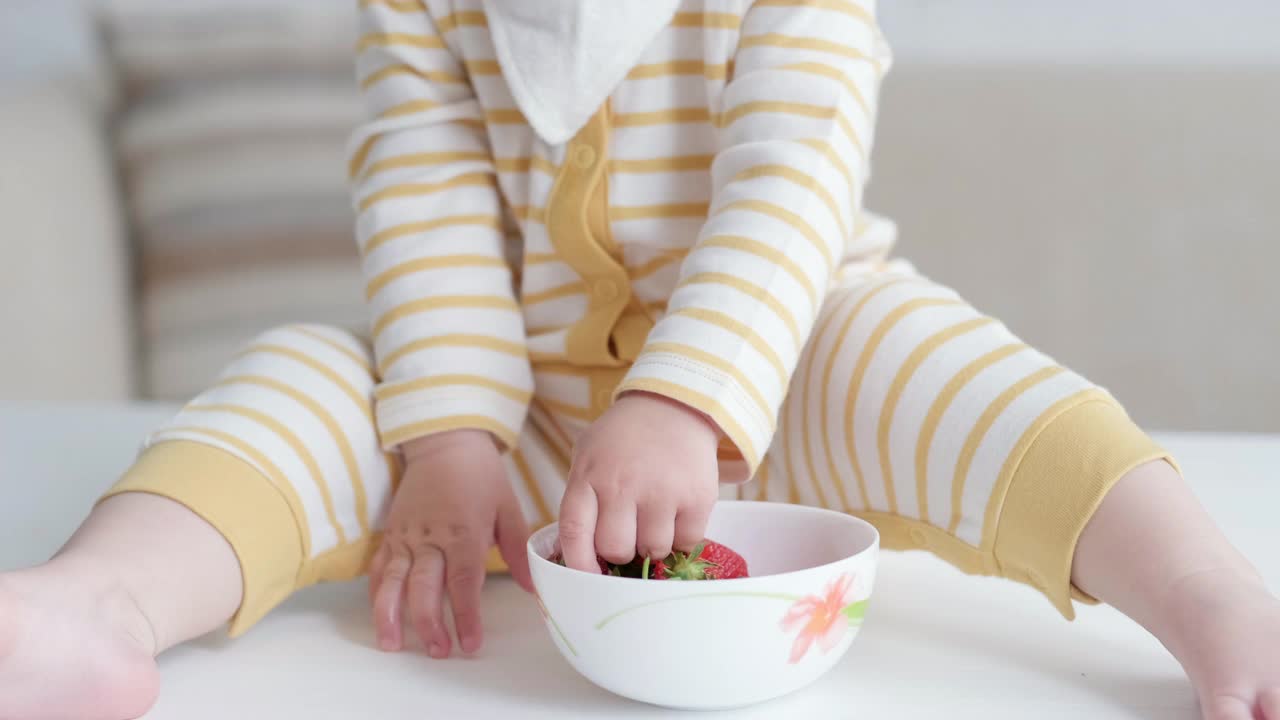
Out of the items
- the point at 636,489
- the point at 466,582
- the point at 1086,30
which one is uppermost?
the point at 1086,30

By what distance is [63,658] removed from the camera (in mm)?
548

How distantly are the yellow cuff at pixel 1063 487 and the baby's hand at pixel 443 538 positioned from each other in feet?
0.93

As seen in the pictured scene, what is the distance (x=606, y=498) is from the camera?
58cm

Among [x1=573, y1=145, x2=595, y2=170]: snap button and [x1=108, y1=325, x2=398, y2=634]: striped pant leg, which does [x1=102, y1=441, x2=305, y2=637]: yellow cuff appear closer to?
[x1=108, y1=325, x2=398, y2=634]: striped pant leg

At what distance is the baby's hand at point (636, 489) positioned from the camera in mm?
575

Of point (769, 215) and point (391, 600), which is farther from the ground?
point (769, 215)

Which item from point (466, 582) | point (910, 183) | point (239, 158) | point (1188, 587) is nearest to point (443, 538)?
point (466, 582)

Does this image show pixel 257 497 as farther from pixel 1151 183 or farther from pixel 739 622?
pixel 1151 183

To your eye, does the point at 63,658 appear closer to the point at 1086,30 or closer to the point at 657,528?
the point at 657,528

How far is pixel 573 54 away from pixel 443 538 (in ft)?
1.08

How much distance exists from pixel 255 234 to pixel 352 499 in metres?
0.86

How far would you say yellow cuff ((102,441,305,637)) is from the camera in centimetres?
67

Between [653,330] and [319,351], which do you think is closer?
[653,330]

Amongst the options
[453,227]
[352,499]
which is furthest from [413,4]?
[352,499]
